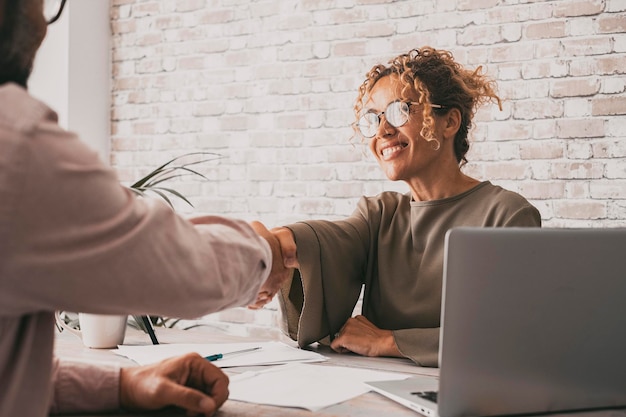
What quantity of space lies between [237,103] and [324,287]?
7.19 feet

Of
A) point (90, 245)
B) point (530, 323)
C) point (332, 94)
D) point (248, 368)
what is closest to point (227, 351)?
point (248, 368)

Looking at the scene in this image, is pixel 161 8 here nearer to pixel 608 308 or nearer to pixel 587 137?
pixel 587 137

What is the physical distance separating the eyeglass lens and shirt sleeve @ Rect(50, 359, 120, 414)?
3.86 feet

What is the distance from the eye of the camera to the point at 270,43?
3803 mm

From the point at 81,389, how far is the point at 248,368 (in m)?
0.44

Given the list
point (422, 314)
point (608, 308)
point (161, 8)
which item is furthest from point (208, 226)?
point (161, 8)

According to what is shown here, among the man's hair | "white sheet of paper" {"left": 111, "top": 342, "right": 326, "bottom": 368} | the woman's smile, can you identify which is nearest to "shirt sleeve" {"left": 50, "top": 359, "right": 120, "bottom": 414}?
"white sheet of paper" {"left": 111, "top": 342, "right": 326, "bottom": 368}

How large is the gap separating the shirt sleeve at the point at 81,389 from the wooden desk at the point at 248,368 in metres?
0.02

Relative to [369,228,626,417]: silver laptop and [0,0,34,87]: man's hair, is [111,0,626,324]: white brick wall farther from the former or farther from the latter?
[0,0,34,87]: man's hair

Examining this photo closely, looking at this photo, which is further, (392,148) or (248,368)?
(392,148)

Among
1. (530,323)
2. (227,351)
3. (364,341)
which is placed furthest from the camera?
(364,341)

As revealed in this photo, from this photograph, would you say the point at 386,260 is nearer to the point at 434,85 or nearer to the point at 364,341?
the point at 364,341

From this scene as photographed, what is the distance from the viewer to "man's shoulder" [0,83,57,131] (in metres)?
0.74

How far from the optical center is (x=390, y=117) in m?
2.09
